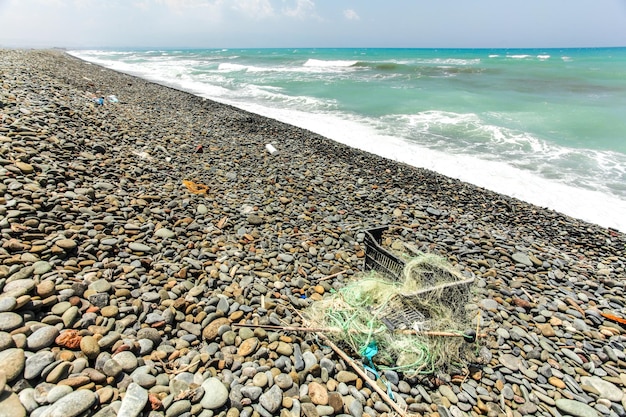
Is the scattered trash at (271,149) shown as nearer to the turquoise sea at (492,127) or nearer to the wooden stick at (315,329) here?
the turquoise sea at (492,127)

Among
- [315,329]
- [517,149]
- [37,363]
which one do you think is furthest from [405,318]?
[517,149]

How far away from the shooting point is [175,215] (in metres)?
4.95

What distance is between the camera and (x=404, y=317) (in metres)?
3.44

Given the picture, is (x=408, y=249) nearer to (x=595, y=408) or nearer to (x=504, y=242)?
(x=504, y=242)

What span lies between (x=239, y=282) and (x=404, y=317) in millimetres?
2004

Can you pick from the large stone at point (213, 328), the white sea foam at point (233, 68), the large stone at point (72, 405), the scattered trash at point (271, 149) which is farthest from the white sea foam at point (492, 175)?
the white sea foam at point (233, 68)

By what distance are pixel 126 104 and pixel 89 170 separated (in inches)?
289

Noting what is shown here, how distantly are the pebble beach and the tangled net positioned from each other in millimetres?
164

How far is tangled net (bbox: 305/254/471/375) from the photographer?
10.1 ft

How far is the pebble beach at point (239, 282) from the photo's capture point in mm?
2473

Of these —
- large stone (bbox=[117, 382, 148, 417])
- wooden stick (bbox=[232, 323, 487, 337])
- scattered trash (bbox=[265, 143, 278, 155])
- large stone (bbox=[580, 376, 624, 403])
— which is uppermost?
scattered trash (bbox=[265, 143, 278, 155])

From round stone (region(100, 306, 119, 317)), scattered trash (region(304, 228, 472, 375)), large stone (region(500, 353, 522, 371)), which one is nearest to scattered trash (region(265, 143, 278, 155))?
scattered trash (region(304, 228, 472, 375))

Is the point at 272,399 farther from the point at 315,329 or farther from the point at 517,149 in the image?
the point at 517,149

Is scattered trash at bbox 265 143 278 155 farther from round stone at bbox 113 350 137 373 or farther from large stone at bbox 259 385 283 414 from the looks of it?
large stone at bbox 259 385 283 414
